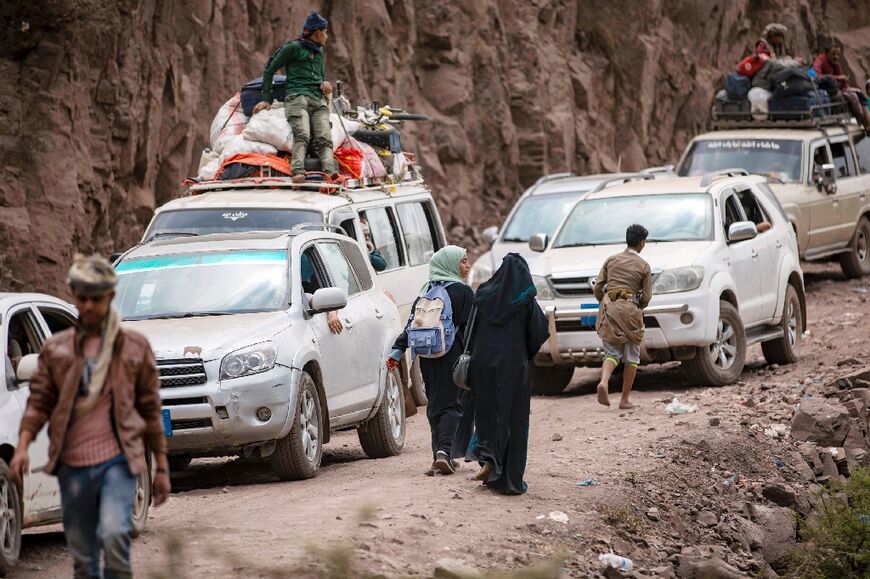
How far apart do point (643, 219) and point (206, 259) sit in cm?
579

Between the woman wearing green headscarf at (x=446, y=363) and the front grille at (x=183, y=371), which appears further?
the woman wearing green headscarf at (x=446, y=363)

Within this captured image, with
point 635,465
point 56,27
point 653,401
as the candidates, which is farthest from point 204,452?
point 56,27

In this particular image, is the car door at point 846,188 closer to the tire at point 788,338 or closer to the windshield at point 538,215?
the windshield at point 538,215

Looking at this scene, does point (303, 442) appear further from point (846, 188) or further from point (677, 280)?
point (846, 188)

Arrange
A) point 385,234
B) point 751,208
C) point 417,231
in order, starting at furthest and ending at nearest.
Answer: point 751,208 < point 417,231 < point 385,234

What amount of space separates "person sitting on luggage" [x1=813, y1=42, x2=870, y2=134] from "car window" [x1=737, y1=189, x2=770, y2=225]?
815 cm

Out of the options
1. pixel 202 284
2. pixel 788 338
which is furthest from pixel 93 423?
pixel 788 338

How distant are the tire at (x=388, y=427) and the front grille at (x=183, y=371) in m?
2.36

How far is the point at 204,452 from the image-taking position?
1069cm

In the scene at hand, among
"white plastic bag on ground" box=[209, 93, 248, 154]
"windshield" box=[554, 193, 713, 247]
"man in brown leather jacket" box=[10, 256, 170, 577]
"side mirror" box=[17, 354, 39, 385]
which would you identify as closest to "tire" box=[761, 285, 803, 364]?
"windshield" box=[554, 193, 713, 247]

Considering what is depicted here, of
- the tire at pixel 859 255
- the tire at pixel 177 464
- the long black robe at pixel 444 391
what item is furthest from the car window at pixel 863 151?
the long black robe at pixel 444 391

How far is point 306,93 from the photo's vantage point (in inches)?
624

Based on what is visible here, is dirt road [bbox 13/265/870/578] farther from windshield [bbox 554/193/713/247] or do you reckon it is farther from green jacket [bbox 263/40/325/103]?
green jacket [bbox 263/40/325/103]

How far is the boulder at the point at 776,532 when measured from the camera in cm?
1139
